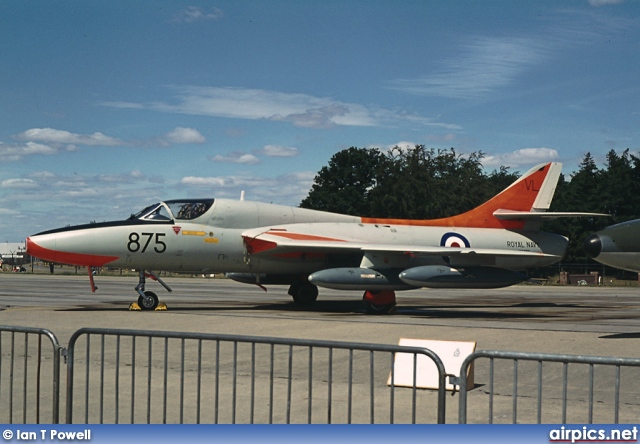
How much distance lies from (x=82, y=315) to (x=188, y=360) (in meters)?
8.14

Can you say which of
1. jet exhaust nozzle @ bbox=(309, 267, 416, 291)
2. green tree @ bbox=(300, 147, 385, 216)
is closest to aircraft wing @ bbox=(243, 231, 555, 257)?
jet exhaust nozzle @ bbox=(309, 267, 416, 291)

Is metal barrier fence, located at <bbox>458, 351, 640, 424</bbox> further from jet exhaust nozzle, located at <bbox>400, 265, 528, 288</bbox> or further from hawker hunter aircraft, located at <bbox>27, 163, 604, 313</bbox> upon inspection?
hawker hunter aircraft, located at <bbox>27, 163, 604, 313</bbox>

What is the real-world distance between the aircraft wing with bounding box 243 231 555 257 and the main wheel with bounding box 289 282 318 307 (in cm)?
214

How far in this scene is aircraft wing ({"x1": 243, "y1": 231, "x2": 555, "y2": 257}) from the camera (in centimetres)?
1856

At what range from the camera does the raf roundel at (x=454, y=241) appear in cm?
2120

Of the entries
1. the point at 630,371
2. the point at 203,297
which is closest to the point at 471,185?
the point at 203,297

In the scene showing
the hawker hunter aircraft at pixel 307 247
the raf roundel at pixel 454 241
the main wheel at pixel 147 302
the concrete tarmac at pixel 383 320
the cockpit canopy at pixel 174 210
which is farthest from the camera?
the raf roundel at pixel 454 241

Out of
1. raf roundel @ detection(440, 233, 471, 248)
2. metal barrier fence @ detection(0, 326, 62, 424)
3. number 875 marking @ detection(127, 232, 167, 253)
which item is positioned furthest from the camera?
raf roundel @ detection(440, 233, 471, 248)

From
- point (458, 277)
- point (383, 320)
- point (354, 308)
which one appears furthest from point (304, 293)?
point (458, 277)

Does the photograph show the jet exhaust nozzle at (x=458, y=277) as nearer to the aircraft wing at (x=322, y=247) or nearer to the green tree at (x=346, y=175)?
the aircraft wing at (x=322, y=247)

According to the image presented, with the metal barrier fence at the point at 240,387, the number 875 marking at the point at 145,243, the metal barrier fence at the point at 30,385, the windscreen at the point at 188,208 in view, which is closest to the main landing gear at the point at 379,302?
the windscreen at the point at 188,208

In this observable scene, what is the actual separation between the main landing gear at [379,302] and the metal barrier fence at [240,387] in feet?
26.0

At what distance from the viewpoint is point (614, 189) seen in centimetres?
6381

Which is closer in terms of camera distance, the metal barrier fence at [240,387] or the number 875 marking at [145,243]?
the metal barrier fence at [240,387]
